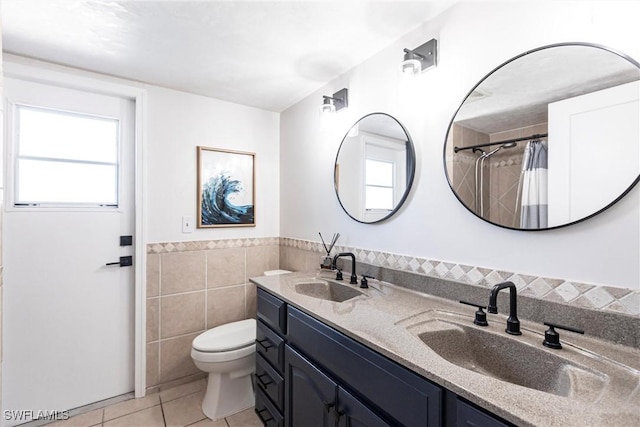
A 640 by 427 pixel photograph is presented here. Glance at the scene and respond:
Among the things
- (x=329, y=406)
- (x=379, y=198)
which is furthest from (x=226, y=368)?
(x=379, y=198)

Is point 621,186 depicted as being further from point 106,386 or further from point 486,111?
point 106,386

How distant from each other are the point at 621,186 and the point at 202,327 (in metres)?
2.55

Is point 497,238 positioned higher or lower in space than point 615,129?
lower

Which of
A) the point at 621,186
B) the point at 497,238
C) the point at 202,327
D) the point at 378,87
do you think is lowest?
the point at 202,327

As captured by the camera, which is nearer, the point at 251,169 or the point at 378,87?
the point at 378,87

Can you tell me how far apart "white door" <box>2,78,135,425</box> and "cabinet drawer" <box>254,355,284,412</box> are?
105 centimetres

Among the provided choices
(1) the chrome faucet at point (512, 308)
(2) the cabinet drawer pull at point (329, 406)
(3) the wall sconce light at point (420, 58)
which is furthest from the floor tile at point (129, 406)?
(3) the wall sconce light at point (420, 58)

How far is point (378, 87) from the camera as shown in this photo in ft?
5.82

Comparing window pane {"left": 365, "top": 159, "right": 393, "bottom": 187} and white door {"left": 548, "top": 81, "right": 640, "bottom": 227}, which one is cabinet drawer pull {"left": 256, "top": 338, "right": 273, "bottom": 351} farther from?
white door {"left": 548, "top": 81, "right": 640, "bottom": 227}

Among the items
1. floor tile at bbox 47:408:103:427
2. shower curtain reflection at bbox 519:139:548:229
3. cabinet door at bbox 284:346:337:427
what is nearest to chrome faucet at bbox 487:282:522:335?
shower curtain reflection at bbox 519:139:548:229

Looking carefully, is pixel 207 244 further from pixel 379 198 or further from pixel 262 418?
pixel 379 198

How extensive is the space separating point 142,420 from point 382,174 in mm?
2130

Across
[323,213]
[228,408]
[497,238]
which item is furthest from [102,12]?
[228,408]

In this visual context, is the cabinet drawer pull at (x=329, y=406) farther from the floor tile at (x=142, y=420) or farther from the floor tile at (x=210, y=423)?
the floor tile at (x=142, y=420)
